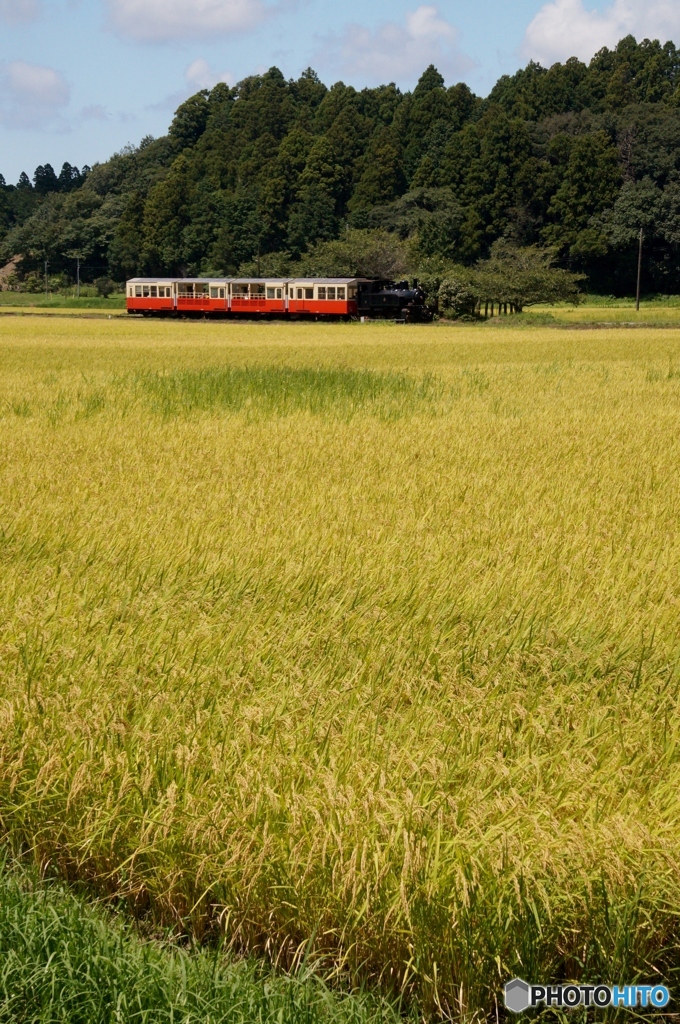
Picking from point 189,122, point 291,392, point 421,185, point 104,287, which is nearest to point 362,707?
point 291,392

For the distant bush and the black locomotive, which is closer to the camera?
the black locomotive

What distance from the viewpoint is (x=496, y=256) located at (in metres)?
77.2

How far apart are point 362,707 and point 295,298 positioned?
5309 centimetres

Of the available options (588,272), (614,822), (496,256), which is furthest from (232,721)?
(588,272)

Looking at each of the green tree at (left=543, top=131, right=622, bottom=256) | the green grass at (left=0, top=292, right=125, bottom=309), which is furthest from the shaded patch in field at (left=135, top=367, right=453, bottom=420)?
the green tree at (left=543, top=131, right=622, bottom=256)

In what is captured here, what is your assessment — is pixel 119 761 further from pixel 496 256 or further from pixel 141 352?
pixel 496 256

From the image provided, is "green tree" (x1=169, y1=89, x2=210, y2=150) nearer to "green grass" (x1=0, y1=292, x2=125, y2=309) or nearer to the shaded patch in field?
"green grass" (x1=0, y1=292, x2=125, y2=309)

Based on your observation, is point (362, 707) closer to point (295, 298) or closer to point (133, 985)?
point (133, 985)

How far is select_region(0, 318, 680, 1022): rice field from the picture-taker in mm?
2906

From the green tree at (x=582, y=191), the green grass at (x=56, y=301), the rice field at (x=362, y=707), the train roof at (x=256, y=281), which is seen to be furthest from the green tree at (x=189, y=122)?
the rice field at (x=362, y=707)

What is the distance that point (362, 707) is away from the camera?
159 inches

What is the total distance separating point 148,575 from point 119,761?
246 centimetres

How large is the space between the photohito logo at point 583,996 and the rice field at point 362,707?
6 cm

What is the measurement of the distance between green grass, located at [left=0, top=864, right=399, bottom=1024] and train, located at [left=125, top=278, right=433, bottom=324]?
172 feet
